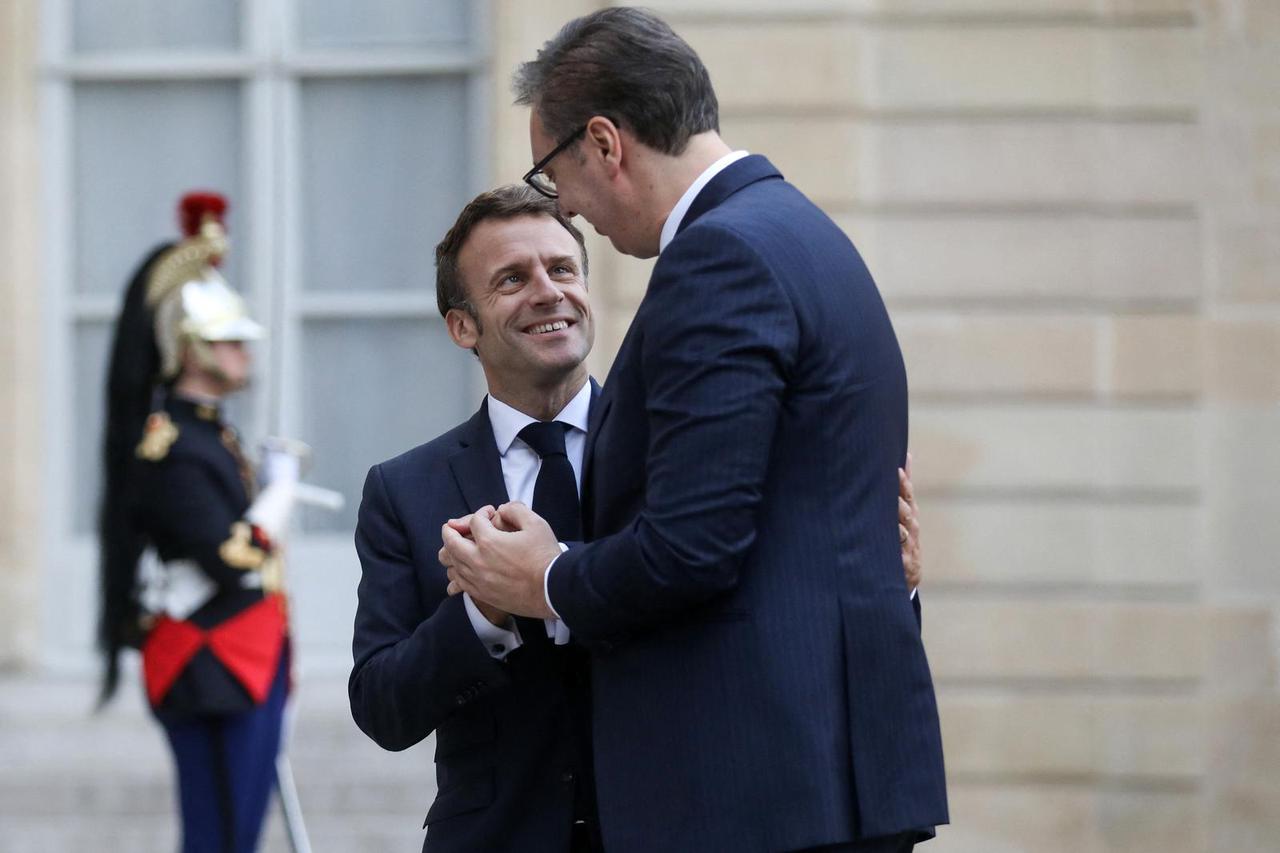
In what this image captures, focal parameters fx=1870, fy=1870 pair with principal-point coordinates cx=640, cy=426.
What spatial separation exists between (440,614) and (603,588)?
33 cm

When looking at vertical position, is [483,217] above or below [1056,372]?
above

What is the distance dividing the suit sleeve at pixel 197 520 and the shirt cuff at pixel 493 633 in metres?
2.87

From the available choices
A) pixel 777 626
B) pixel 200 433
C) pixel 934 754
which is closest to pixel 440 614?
pixel 777 626

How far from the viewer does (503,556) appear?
2174mm

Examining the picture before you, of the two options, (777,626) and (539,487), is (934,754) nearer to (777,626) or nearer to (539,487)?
(777,626)

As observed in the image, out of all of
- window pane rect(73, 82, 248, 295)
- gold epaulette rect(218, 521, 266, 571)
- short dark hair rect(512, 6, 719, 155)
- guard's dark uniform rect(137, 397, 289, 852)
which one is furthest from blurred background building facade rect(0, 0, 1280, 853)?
short dark hair rect(512, 6, 719, 155)

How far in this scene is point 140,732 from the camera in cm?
628

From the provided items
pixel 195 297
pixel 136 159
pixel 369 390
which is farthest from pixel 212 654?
pixel 136 159

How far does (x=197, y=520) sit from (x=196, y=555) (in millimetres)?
94

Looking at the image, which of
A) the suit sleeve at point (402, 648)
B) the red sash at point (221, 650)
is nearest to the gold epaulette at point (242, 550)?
the red sash at point (221, 650)

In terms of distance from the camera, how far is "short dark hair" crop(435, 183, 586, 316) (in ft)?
8.24

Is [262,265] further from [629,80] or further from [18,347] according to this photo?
[629,80]

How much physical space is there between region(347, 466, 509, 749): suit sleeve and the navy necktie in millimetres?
168

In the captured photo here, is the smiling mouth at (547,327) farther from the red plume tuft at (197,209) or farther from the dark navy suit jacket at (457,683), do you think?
the red plume tuft at (197,209)
